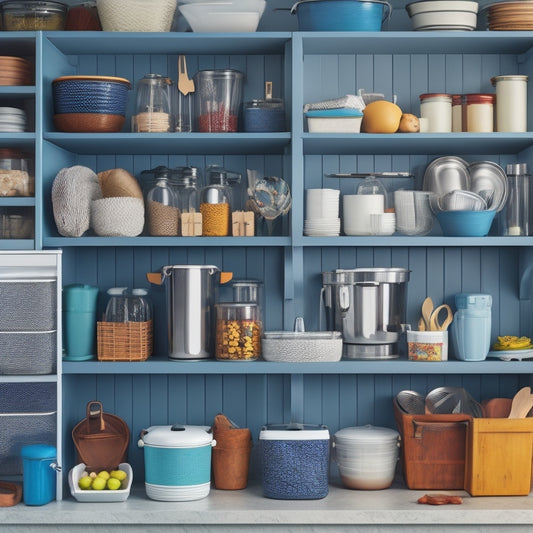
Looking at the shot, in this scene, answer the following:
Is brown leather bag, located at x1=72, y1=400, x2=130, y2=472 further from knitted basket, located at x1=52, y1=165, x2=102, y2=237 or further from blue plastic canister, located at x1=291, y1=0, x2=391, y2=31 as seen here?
blue plastic canister, located at x1=291, y1=0, x2=391, y2=31

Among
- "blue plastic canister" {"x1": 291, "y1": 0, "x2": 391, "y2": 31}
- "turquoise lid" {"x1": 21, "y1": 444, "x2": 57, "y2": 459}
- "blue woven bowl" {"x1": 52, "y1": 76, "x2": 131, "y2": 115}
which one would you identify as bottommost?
"turquoise lid" {"x1": 21, "y1": 444, "x2": 57, "y2": 459}

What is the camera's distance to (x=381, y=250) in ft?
12.4

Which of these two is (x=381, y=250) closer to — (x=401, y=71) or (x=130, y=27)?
(x=401, y=71)

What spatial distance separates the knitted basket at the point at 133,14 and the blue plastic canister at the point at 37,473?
1.62 m

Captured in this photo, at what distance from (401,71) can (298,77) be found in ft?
1.82

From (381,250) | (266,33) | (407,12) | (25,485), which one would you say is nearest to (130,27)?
(266,33)

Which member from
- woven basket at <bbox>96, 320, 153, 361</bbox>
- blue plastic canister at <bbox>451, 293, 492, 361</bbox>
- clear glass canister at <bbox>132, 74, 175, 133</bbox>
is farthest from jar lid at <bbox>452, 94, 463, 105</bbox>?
woven basket at <bbox>96, 320, 153, 361</bbox>

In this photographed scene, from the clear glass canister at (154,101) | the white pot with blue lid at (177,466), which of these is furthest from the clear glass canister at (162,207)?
the white pot with blue lid at (177,466)

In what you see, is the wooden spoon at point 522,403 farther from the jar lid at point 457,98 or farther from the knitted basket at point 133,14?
the knitted basket at point 133,14

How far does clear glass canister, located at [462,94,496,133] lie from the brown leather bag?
184cm

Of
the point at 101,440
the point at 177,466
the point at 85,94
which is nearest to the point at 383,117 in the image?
the point at 85,94

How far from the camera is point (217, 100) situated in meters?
3.55

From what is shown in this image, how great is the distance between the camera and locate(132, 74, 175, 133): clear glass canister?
3512mm

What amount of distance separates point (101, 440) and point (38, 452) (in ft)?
1.17
